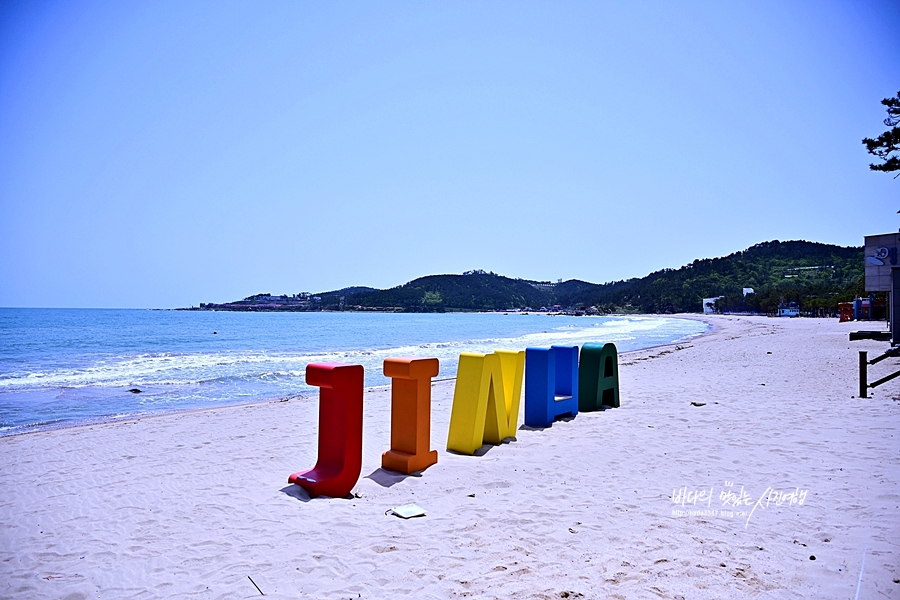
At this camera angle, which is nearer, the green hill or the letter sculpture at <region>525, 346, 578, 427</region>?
the letter sculpture at <region>525, 346, 578, 427</region>

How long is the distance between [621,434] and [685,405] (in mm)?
3061

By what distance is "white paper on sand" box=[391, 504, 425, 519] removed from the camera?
4.93m

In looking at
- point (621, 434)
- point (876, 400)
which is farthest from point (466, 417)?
point (876, 400)

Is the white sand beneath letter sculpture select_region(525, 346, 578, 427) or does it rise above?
beneath

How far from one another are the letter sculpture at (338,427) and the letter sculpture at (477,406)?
1.88 meters

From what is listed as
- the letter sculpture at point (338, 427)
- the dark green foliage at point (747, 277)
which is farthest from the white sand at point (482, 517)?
the dark green foliage at point (747, 277)

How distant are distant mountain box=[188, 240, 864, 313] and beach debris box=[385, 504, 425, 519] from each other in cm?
7979

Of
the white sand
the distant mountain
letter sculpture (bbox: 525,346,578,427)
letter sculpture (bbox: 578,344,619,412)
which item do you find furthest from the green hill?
the white sand

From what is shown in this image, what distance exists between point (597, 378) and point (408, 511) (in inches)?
260

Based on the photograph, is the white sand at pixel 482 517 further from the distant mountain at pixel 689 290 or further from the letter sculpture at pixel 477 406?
the distant mountain at pixel 689 290

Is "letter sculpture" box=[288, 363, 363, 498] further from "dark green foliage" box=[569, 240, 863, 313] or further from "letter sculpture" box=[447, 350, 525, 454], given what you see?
"dark green foliage" box=[569, 240, 863, 313]

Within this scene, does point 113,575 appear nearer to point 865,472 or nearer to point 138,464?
point 138,464

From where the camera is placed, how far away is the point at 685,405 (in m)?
10.6

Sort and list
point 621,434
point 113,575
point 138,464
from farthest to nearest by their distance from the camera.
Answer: point 621,434
point 138,464
point 113,575
